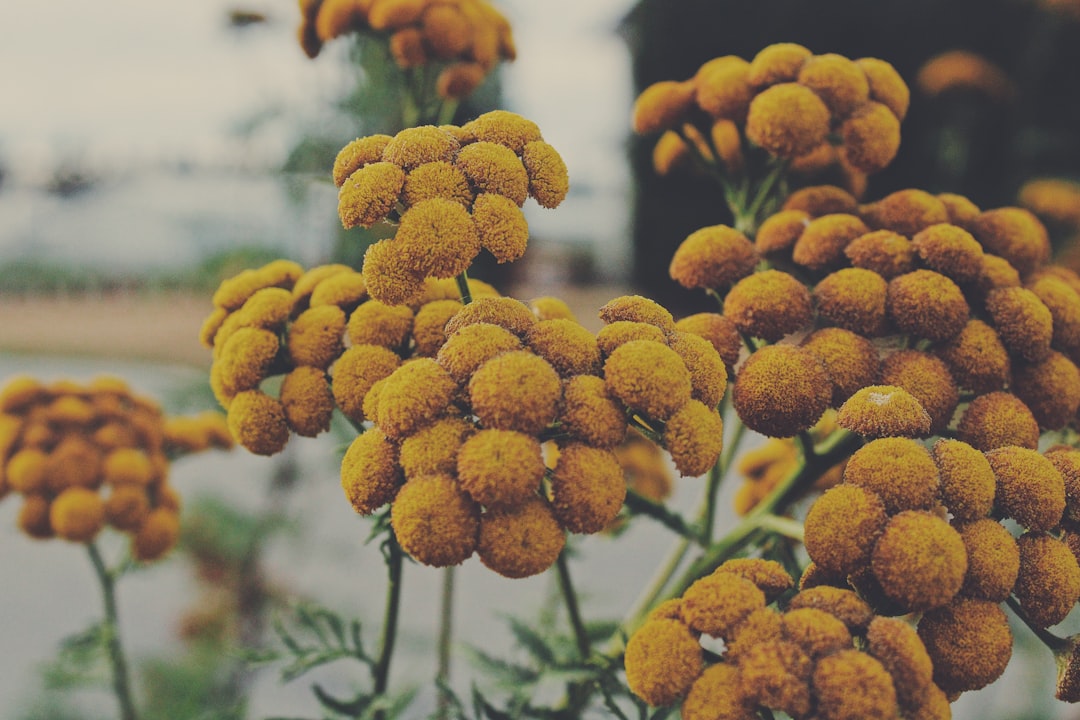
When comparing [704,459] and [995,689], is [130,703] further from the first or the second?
[995,689]

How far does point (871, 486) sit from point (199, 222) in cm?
251

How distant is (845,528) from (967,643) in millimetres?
101

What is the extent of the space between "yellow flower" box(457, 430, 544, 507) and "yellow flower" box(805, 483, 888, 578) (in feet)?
0.65

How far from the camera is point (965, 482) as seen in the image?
582 millimetres

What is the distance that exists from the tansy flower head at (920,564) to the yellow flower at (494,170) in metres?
0.36

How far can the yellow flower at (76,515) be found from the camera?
1.07 meters

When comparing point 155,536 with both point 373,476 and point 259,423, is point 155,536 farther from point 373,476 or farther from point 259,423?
point 373,476

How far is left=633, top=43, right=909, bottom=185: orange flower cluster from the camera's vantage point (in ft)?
2.68

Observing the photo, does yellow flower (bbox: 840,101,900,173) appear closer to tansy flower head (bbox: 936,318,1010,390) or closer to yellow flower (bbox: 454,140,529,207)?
tansy flower head (bbox: 936,318,1010,390)

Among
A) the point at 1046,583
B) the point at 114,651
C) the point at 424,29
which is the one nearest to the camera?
the point at 1046,583

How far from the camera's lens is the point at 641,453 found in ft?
3.80

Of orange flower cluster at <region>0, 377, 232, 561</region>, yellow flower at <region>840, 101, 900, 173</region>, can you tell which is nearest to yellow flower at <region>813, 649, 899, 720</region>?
yellow flower at <region>840, 101, 900, 173</region>

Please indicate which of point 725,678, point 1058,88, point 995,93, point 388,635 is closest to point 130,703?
point 388,635

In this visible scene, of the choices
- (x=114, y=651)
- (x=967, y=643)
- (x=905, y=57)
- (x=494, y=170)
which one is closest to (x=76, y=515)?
(x=114, y=651)
